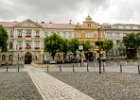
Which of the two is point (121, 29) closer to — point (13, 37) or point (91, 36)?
point (91, 36)

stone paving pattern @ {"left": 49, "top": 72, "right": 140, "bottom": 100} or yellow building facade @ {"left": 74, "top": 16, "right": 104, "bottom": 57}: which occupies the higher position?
yellow building facade @ {"left": 74, "top": 16, "right": 104, "bottom": 57}

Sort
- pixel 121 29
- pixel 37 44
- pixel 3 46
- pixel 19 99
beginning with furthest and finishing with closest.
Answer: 1. pixel 121 29
2. pixel 37 44
3. pixel 3 46
4. pixel 19 99

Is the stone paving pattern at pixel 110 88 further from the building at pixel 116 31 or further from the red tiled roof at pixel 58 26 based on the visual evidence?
the building at pixel 116 31

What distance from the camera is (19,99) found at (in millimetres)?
10086

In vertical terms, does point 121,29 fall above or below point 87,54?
above

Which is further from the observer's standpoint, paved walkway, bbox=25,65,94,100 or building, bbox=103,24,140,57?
building, bbox=103,24,140,57

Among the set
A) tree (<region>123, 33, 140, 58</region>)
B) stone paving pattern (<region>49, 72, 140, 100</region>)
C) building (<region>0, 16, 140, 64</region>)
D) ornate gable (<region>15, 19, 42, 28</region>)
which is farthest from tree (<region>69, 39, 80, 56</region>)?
stone paving pattern (<region>49, 72, 140, 100</region>)

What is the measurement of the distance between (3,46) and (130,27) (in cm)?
4350

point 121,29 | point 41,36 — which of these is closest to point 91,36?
point 121,29

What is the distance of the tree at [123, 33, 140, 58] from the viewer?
75.6 m

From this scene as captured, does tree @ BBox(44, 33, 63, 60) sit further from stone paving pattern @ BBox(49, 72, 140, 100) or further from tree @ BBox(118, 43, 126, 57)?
stone paving pattern @ BBox(49, 72, 140, 100)

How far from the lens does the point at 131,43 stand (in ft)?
252

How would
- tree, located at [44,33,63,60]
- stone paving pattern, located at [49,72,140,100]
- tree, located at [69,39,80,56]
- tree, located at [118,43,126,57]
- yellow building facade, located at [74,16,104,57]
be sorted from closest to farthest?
stone paving pattern, located at [49,72,140,100] < tree, located at [44,33,63,60] < tree, located at [69,39,80,56] < yellow building facade, located at [74,16,104,57] < tree, located at [118,43,126,57]

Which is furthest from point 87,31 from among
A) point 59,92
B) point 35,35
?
point 59,92
